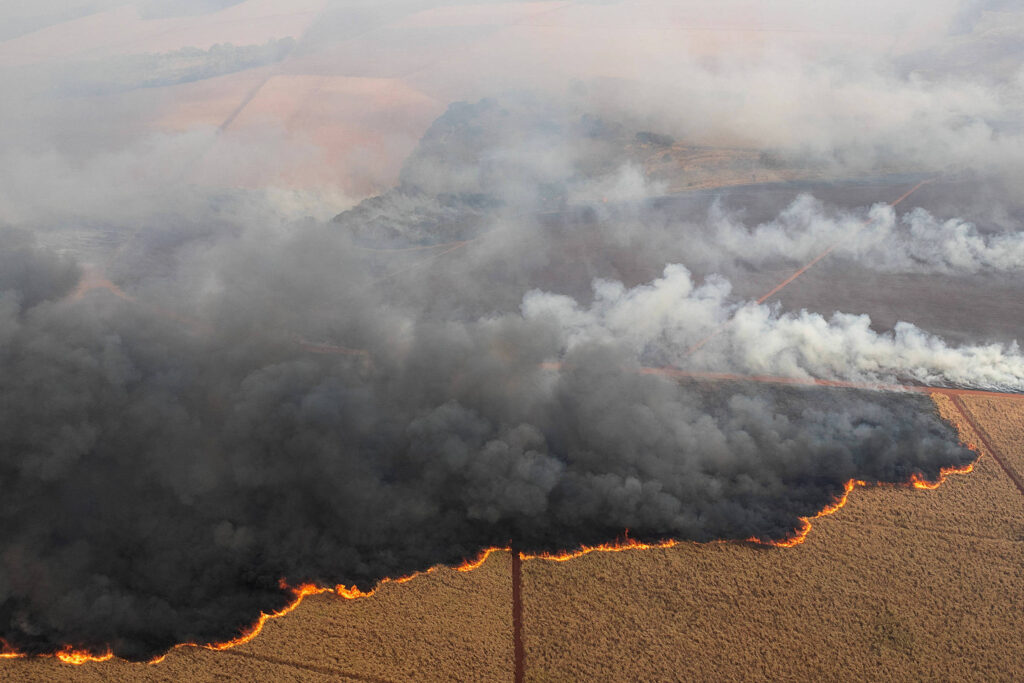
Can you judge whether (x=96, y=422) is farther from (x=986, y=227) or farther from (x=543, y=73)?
(x=543, y=73)

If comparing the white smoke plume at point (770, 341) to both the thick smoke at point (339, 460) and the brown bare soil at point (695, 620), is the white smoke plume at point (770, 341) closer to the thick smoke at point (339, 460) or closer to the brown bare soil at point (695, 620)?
the thick smoke at point (339, 460)

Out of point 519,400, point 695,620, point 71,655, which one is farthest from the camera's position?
point 519,400

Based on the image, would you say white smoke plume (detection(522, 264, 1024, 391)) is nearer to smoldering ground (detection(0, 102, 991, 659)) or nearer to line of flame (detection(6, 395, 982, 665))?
smoldering ground (detection(0, 102, 991, 659))

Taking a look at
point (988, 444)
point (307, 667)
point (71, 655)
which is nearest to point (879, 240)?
point (988, 444)

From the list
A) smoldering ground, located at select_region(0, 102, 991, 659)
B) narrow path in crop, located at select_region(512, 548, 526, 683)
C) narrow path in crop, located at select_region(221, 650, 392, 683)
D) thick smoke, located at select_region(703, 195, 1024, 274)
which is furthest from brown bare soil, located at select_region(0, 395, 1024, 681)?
thick smoke, located at select_region(703, 195, 1024, 274)

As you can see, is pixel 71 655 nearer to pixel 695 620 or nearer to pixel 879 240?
pixel 695 620

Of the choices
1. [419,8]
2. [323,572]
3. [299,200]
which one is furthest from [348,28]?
[323,572]
